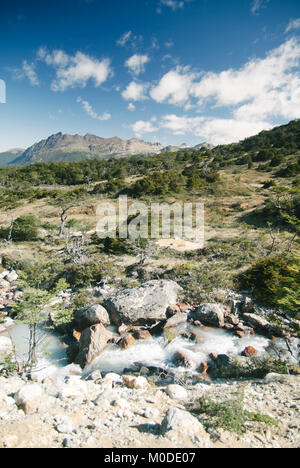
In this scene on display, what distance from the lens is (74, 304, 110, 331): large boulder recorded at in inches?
372

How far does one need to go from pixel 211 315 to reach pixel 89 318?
207 inches

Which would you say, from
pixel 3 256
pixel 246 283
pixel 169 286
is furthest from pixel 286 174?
pixel 3 256

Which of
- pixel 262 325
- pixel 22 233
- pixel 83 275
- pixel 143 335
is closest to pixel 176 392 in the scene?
pixel 143 335

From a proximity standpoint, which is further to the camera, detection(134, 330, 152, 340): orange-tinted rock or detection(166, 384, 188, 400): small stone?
detection(134, 330, 152, 340): orange-tinted rock

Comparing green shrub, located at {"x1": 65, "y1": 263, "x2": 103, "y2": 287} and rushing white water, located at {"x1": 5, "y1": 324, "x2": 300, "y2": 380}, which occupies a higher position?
green shrub, located at {"x1": 65, "y1": 263, "x2": 103, "y2": 287}

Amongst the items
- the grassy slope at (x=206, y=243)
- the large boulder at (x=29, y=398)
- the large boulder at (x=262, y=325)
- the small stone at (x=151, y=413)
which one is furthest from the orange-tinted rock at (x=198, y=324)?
the large boulder at (x=29, y=398)

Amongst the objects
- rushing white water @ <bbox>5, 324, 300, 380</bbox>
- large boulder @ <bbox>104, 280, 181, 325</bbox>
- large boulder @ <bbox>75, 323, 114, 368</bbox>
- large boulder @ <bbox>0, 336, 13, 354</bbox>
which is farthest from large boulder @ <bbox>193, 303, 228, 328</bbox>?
large boulder @ <bbox>0, 336, 13, 354</bbox>

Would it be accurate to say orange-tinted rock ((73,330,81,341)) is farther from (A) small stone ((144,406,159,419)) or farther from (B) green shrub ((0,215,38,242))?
(B) green shrub ((0,215,38,242))

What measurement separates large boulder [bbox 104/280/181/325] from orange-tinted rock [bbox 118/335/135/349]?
1059 mm

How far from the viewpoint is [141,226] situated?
22.2m

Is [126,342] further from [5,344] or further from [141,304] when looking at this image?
[5,344]

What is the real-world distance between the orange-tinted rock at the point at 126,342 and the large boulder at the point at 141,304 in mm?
1059

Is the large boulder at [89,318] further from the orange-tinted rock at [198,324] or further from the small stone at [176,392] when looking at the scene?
the small stone at [176,392]

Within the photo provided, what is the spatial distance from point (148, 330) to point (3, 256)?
1254 cm
